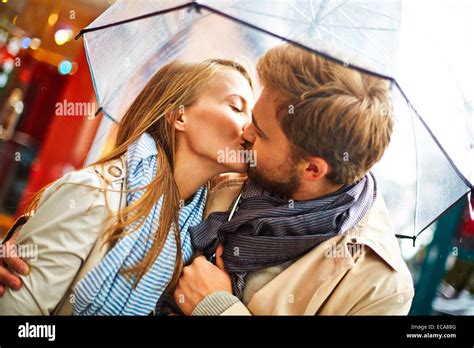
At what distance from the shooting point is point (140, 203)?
2.47 meters

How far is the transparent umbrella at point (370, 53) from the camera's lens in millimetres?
2391

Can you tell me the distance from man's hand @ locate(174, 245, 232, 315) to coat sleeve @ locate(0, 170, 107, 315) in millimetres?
421

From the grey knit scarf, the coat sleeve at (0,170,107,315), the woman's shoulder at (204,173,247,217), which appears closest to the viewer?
the coat sleeve at (0,170,107,315)

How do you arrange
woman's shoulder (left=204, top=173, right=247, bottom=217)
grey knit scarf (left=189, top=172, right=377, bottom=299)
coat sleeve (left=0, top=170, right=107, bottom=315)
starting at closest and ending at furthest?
coat sleeve (left=0, top=170, right=107, bottom=315) → grey knit scarf (left=189, top=172, right=377, bottom=299) → woman's shoulder (left=204, top=173, right=247, bottom=217)

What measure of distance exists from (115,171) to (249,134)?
0.58 m

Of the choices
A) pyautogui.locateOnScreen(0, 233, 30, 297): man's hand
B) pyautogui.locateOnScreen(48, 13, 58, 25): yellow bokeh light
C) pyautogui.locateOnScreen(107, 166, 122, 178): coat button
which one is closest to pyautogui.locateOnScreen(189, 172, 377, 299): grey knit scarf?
pyautogui.locateOnScreen(107, 166, 122, 178): coat button

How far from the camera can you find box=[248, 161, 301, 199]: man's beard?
8.34 ft

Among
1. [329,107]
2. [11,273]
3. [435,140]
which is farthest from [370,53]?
[11,273]

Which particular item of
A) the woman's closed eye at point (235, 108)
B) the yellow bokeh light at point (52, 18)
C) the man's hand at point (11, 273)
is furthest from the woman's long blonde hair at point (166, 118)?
the yellow bokeh light at point (52, 18)

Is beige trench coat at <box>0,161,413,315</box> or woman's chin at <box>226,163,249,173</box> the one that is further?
woman's chin at <box>226,163,249,173</box>

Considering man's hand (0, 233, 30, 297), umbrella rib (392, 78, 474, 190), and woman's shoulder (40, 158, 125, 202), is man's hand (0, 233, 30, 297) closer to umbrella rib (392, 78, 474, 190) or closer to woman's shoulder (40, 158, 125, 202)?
woman's shoulder (40, 158, 125, 202)

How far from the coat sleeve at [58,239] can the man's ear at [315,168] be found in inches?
33.8
